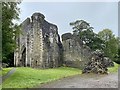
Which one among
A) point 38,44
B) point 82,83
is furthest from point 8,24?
point 38,44

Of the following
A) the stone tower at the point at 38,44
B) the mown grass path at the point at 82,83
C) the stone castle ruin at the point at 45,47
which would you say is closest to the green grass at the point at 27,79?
the mown grass path at the point at 82,83

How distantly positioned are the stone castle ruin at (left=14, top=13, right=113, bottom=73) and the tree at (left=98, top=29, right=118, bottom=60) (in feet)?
77.8

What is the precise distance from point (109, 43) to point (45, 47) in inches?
1335

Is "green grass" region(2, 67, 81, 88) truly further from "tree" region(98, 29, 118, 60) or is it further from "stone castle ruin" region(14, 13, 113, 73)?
"tree" region(98, 29, 118, 60)

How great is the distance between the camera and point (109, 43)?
6550 cm

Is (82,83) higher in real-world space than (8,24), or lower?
lower

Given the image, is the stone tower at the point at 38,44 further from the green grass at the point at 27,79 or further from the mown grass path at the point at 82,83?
the mown grass path at the point at 82,83

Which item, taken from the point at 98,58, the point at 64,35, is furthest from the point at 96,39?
the point at 98,58

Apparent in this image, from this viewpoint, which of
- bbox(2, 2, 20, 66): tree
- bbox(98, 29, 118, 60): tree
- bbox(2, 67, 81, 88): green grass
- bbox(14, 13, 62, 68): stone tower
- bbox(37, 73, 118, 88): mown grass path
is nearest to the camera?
bbox(37, 73, 118, 88): mown grass path

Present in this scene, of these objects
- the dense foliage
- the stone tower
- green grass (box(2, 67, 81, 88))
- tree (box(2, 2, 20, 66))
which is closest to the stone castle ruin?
the stone tower

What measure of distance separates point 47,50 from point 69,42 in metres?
4.97

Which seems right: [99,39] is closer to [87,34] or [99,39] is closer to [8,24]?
[87,34]

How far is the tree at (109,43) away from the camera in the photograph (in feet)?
204

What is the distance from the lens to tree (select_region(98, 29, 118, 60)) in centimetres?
6225
